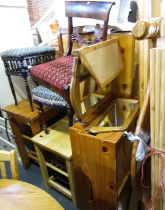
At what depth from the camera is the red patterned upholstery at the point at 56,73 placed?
114cm

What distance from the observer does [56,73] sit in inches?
47.7

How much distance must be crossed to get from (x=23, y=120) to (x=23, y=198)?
0.84 metres

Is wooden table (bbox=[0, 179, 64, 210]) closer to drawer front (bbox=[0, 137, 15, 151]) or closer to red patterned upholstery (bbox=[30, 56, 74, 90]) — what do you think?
red patterned upholstery (bbox=[30, 56, 74, 90])

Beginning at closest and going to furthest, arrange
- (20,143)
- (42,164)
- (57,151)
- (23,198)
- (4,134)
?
(23,198) < (57,151) < (42,164) < (20,143) < (4,134)

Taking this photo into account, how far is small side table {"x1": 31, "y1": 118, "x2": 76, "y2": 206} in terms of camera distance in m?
1.32

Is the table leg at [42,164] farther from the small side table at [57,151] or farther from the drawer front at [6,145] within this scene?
the drawer front at [6,145]

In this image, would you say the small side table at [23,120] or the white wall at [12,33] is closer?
the small side table at [23,120]

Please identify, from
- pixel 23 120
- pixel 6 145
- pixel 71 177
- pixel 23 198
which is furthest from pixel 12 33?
pixel 23 198

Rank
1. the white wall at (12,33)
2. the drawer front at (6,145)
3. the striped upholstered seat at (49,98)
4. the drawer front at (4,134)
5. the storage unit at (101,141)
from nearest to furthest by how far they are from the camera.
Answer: the storage unit at (101,141)
the striped upholstered seat at (49,98)
the white wall at (12,33)
the drawer front at (4,134)
the drawer front at (6,145)

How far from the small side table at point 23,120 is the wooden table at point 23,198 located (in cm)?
67

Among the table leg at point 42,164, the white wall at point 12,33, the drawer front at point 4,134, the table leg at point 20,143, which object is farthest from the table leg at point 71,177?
the white wall at point 12,33

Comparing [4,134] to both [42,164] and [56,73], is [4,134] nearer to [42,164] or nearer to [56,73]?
[42,164]

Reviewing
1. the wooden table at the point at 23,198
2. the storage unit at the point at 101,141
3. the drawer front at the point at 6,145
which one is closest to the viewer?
the wooden table at the point at 23,198

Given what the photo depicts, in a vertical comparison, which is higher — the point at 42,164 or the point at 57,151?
the point at 57,151
